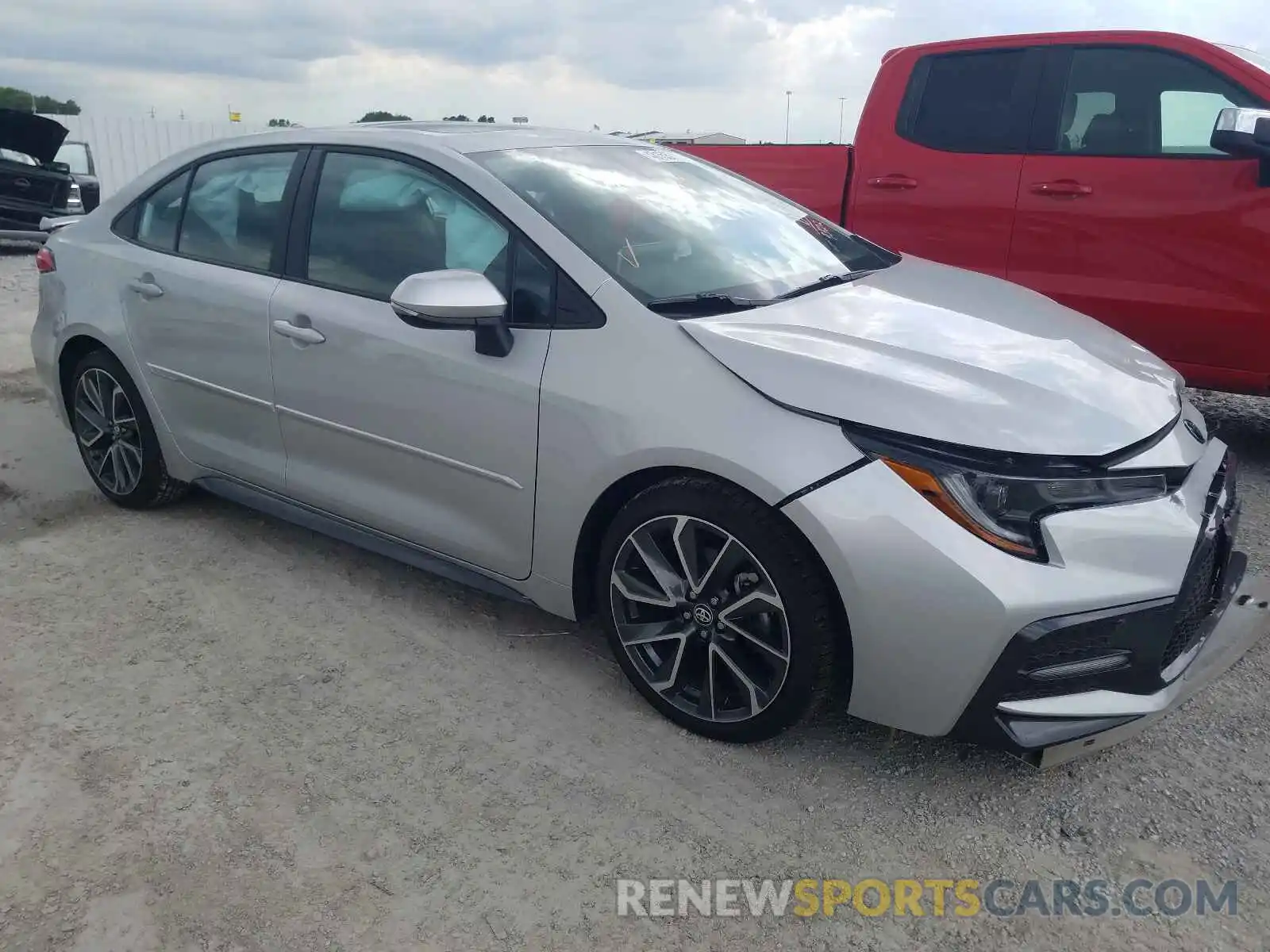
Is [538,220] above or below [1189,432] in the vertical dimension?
above

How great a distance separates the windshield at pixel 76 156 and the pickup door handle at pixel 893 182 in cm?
1437

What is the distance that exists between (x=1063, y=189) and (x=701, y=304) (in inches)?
112

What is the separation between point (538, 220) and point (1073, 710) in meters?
1.89

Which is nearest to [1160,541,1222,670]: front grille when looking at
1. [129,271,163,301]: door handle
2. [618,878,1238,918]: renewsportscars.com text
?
[618,878,1238,918]: renewsportscars.com text

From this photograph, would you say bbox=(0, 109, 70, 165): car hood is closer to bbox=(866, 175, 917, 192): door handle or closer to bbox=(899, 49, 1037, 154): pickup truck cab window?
bbox=(866, 175, 917, 192): door handle

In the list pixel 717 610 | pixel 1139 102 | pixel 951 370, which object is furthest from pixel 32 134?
pixel 951 370

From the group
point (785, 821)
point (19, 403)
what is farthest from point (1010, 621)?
point (19, 403)

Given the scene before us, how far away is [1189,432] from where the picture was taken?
8.71ft

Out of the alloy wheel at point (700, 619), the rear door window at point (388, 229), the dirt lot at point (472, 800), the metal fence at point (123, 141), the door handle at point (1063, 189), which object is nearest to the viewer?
the dirt lot at point (472, 800)

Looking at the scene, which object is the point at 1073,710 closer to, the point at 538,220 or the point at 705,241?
the point at 705,241

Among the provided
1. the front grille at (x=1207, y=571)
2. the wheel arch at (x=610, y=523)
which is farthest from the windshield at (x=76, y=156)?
the front grille at (x=1207, y=571)

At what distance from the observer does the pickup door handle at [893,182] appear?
5.13 meters

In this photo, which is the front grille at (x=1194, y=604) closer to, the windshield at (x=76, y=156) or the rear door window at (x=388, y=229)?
the rear door window at (x=388, y=229)

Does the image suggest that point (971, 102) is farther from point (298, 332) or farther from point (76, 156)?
point (76, 156)
